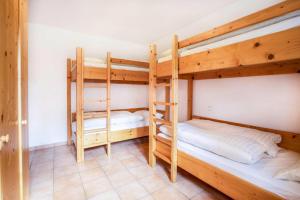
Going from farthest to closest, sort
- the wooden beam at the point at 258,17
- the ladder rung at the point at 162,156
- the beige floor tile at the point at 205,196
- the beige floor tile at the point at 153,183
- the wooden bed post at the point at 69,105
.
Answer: the wooden bed post at the point at 69,105 < the ladder rung at the point at 162,156 < the beige floor tile at the point at 153,183 < the beige floor tile at the point at 205,196 < the wooden beam at the point at 258,17

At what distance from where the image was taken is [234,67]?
1.35m

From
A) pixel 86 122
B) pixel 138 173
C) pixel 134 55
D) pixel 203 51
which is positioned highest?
A: pixel 134 55

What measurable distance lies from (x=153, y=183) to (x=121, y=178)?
48cm

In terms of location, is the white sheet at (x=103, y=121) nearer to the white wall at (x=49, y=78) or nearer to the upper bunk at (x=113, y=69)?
the white wall at (x=49, y=78)

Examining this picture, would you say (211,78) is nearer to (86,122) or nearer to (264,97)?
(264,97)

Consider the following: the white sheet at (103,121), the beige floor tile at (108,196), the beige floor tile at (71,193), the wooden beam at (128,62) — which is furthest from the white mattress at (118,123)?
the beige floor tile at (108,196)

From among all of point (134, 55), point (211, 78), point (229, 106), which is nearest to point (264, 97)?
point (229, 106)

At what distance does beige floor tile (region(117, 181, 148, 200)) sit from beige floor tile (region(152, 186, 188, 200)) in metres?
0.14

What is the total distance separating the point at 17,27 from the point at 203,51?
1767 millimetres

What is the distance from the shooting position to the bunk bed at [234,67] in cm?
105

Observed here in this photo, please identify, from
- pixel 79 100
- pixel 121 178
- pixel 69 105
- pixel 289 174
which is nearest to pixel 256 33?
pixel 289 174

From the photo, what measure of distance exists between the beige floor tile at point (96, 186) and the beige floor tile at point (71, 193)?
6cm

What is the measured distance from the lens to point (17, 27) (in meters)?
1.21

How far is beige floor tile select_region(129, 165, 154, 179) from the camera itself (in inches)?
82.5
